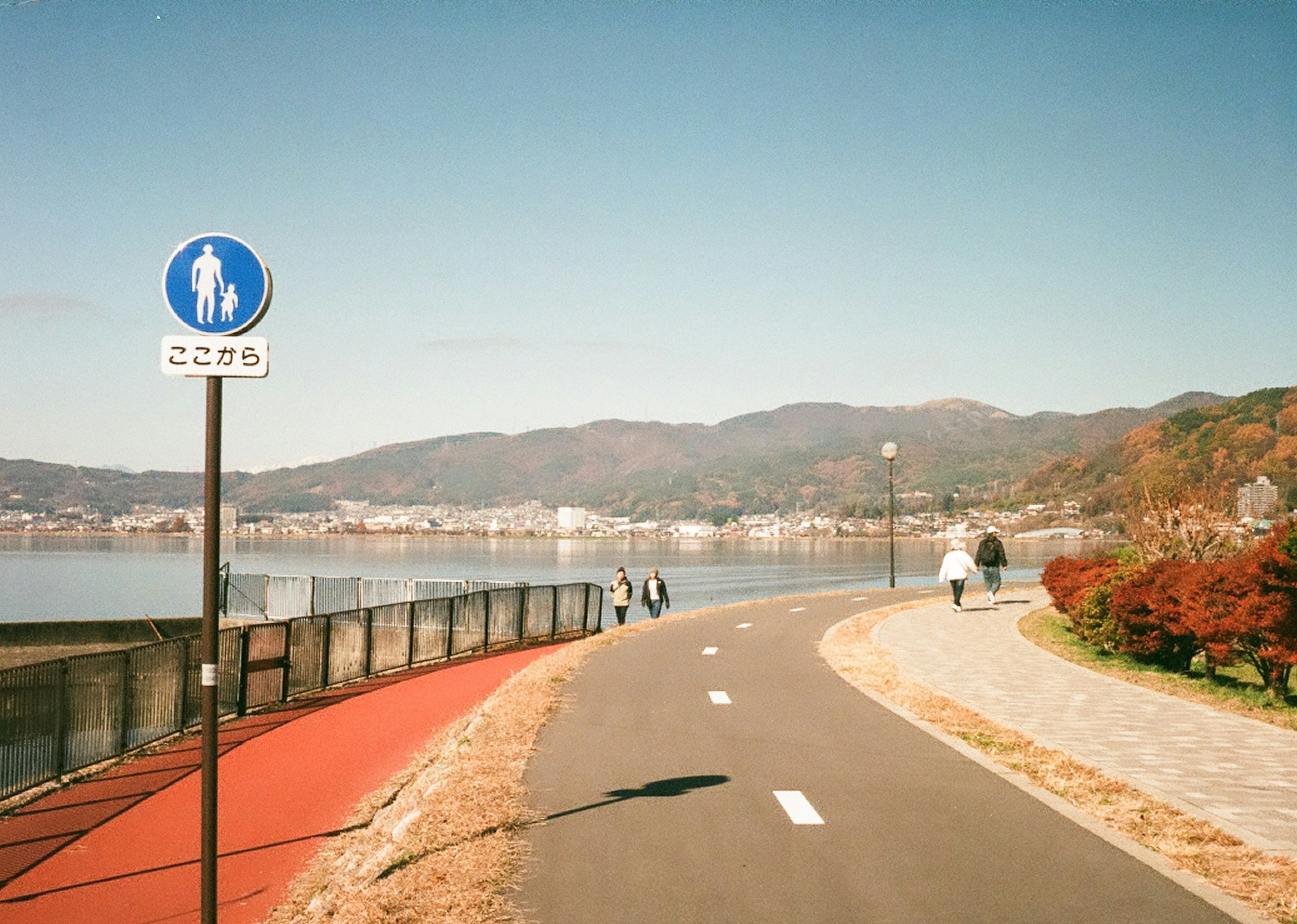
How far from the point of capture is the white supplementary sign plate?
202 inches

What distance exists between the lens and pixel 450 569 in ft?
378

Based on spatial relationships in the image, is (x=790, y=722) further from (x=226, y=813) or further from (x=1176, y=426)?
(x=1176, y=426)

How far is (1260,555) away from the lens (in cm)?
1323

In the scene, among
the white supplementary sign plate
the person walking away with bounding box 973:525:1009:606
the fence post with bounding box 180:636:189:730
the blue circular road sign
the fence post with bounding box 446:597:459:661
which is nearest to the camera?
the white supplementary sign plate

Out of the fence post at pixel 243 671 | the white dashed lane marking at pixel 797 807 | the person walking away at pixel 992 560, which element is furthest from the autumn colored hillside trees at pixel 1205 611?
the fence post at pixel 243 671

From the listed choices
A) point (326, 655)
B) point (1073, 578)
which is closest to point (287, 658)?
point (326, 655)

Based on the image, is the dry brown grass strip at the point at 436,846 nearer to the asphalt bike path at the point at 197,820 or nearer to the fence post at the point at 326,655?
the asphalt bike path at the point at 197,820

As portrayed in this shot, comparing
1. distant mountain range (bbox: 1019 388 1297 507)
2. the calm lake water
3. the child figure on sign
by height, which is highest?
distant mountain range (bbox: 1019 388 1297 507)

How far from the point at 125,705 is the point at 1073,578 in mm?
18187

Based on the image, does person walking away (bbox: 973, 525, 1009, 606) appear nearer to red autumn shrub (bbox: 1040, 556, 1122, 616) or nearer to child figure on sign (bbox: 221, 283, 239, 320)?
red autumn shrub (bbox: 1040, 556, 1122, 616)

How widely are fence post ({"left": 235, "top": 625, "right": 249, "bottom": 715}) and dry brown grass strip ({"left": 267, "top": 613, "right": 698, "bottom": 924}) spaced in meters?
4.49

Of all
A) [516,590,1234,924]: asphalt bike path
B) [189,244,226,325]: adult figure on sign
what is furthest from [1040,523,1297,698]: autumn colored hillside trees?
[189,244,226,325]: adult figure on sign

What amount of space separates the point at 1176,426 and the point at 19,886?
102200mm

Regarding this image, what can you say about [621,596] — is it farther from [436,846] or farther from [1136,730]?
[436,846]
